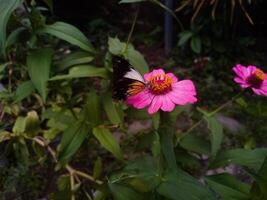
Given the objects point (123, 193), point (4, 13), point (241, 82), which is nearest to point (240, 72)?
point (241, 82)

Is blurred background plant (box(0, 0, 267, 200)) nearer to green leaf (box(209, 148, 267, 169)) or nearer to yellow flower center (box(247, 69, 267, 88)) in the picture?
green leaf (box(209, 148, 267, 169))

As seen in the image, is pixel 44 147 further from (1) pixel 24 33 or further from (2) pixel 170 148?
(2) pixel 170 148

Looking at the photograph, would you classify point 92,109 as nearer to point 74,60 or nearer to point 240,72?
point 74,60

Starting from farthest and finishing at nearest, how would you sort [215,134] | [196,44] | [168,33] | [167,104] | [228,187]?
[168,33] → [196,44] → [215,134] → [228,187] → [167,104]

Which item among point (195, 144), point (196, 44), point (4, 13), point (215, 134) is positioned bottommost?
point (196, 44)

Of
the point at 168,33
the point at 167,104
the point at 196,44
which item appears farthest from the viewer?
the point at 168,33

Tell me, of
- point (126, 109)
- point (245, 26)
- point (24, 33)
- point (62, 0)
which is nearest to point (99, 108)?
point (126, 109)

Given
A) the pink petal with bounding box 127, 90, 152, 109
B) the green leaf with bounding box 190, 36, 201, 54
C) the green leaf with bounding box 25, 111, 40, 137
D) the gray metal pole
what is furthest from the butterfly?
the gray metal pole
